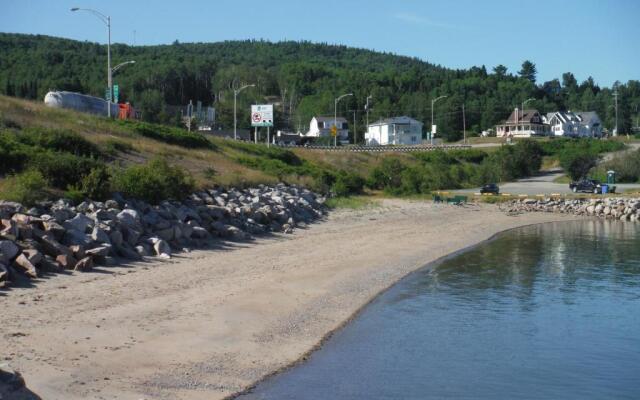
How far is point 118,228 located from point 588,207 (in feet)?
138

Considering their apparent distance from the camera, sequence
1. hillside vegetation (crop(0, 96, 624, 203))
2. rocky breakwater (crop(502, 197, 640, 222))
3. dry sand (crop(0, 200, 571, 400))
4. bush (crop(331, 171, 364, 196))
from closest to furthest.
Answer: dry sand (crop(0, 200, 571, 400)) → hillside vegetation (crop(0, 96, 624, 203)) → bush (crop(331, 171, 364, 196)) → rocky breakwater (crop(502, 197, 640, 222))

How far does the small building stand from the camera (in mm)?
136875

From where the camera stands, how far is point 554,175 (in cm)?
9188

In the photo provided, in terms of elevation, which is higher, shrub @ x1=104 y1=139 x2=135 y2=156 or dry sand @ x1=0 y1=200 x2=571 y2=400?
shrub @ x1=104 y1=139 x2=135 y2=156

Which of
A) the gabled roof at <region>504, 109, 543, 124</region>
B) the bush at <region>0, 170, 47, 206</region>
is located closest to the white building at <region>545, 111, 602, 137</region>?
the gabled roof at <region>504, 109, 543, 124</region>

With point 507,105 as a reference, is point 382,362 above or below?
below

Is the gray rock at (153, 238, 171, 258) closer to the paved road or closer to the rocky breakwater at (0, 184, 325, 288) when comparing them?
the rocky breakwater at (0, 184, 325, 288)

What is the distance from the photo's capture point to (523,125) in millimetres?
137875

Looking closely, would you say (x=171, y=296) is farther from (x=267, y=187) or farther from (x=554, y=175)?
(x=554, y=175)

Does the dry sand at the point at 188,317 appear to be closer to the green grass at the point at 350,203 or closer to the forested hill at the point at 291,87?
the green grass at the point at 350,203

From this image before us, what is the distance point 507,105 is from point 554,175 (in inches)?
2809

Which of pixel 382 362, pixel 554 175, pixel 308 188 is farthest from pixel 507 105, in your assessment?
pixel 382 362

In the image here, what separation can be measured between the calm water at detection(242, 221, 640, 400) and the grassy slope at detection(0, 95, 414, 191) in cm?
1688

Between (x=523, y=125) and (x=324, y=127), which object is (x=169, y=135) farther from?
(x=523, y=125)
